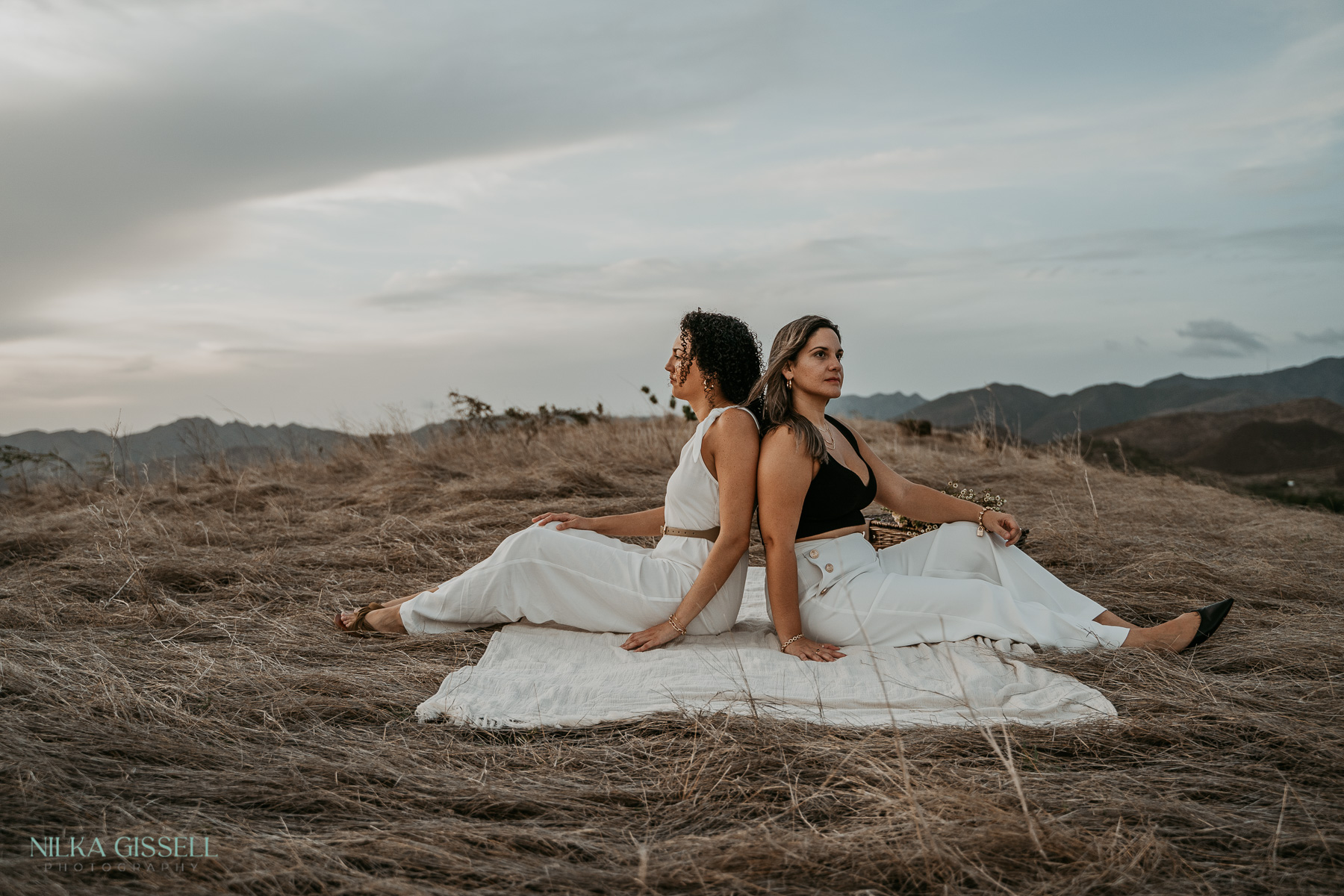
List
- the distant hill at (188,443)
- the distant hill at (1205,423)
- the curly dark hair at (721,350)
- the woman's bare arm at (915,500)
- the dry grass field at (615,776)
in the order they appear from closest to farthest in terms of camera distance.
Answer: the dry grass field at (615,776) → the curly dark hair at (721,350) → the woman's bare arm at (915,500) → the distant hill at (188,443) → the distant hill at (1205,423)

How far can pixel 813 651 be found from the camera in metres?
3.10

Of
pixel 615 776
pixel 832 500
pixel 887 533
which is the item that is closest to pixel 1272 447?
pixel 887 533

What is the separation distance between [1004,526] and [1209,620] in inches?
31.3

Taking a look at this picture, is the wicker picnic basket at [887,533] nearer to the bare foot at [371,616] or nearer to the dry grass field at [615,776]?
the dry grass field at [615,776]

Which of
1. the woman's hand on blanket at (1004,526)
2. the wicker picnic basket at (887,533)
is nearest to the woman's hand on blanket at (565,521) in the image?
the wicker picnic basket at (887,533)

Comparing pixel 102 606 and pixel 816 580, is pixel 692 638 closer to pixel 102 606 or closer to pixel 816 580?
pixel 816 580

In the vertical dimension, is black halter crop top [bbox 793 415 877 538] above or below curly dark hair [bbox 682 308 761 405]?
below

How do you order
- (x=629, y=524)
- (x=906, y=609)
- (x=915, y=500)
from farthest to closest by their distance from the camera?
(x=629, y=524), (x=915, y=500), (x=906, y=609)

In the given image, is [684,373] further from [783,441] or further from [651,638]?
[651,638]

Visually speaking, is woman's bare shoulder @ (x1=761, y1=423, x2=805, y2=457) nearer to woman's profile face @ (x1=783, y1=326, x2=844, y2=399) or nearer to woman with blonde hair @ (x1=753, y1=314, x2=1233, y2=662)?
woman with blonde hair @ (x1=753, y1=314, x2=1233, y2=662)

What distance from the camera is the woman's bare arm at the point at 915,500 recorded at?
353cm

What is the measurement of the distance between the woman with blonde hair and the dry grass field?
191 millimetres

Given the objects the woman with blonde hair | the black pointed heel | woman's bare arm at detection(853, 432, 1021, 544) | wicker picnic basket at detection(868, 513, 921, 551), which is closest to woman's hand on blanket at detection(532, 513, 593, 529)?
the woman with blonde hair

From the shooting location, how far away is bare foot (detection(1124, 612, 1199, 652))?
3.11 meters
